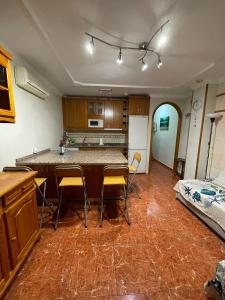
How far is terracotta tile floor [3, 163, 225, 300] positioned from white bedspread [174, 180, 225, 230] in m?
0.26

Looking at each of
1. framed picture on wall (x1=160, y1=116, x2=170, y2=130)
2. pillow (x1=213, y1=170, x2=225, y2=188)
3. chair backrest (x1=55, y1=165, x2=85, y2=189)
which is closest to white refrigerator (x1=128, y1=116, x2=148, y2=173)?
framed picture on wall (x1=160, y1=116, x2=170, y2=130)

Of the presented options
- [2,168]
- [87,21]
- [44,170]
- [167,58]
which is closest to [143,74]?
[167,58]

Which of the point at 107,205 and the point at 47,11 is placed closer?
the point at 47,11

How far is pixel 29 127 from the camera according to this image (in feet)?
8.26

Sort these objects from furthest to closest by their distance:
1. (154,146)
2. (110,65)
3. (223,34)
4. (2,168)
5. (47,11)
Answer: (154,146) → (110,65) → (2,168) → (223,34) → (47,11)

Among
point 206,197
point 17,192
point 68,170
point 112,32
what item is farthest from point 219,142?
point 17,192

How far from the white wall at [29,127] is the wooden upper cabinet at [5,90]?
39cm

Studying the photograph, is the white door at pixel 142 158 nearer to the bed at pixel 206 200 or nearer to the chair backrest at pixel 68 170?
the bed at pixel 206 200

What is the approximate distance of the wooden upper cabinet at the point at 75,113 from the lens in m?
4.50

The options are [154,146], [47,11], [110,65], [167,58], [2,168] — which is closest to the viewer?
[47,11]

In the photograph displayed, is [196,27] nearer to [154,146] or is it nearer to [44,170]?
[44,170]

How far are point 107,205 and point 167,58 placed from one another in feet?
8.67

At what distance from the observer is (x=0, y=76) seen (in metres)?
1.50

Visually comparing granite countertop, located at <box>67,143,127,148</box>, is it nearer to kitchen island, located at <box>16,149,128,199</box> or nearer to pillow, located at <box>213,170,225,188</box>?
kitchen island, located at <box>16,149,128,199</box>
